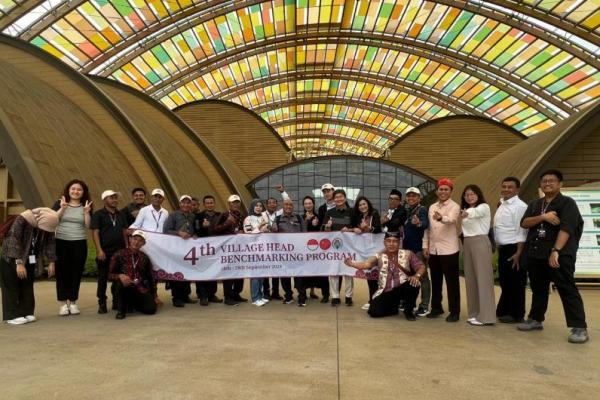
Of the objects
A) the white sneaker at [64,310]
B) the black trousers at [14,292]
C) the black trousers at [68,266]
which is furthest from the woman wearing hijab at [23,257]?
the white sneaker at [64,310]

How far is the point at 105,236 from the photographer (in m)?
6.35

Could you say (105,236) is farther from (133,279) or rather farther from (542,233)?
(542,233)

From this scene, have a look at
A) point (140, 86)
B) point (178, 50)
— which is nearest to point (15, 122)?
point (178, 50)

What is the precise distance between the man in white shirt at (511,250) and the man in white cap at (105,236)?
5659mm

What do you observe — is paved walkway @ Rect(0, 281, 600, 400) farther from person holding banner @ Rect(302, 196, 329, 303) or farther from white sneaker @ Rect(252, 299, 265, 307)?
person holding banner @ Rect(302, 196, 329, 303)

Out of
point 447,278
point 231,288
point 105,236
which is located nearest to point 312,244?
A: point 231,288

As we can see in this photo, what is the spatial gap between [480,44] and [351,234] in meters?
32.0

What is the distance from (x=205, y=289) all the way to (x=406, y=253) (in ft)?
11.5

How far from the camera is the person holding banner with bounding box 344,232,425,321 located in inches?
229

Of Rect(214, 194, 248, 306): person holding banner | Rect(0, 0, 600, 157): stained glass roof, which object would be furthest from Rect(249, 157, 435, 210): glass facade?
Rect(214, 194, 248, 306): person holding banner

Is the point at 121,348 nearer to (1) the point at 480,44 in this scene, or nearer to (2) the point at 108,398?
(2) the point at 108,398

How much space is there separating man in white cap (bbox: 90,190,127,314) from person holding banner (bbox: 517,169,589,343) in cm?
577

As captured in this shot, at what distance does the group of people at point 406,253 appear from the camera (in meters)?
4.91

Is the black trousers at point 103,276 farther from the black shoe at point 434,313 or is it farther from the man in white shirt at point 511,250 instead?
the man in white shirt at point 511,250
